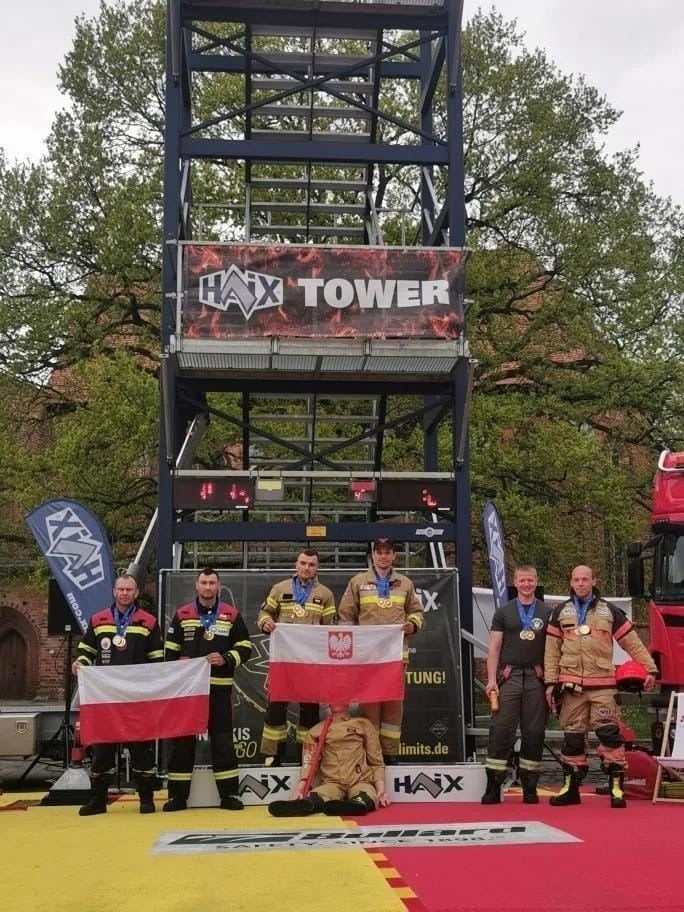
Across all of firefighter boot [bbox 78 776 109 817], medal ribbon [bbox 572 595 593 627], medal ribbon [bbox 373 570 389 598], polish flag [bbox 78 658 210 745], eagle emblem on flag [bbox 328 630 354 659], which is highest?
medal ribbon [bbox 373 570 389 598]

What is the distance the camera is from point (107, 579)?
1209 centimetres

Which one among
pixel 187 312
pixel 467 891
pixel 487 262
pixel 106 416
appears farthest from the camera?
pixel 487 262

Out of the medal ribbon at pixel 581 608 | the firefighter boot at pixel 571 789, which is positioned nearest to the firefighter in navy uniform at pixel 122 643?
the firefighter boot at pixel 571 789

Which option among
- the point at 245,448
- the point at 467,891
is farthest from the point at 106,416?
the point at 467,891

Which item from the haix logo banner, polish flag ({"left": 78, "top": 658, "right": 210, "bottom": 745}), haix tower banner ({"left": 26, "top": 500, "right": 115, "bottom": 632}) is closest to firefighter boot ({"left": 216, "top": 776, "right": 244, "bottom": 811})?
polish flag ({"left": 78, "top": 658, "right": 210, "bottom": 745})

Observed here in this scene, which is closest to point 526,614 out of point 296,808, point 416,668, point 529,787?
point 529,787

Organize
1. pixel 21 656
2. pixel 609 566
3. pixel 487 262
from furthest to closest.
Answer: pixel 21 656 < pixel 609 566 < pixel 487 262

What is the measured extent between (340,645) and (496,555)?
13.8 ft

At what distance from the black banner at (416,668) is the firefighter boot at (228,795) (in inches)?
92.5

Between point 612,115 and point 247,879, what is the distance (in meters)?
22.4

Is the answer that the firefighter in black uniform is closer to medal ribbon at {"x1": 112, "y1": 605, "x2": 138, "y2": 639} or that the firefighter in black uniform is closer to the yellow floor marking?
the yellow floor marking

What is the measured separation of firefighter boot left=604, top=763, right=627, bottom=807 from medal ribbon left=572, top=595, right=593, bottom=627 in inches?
48.5

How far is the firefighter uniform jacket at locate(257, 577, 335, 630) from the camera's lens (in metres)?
9.70

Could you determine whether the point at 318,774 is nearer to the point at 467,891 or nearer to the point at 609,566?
the point at 467,891
